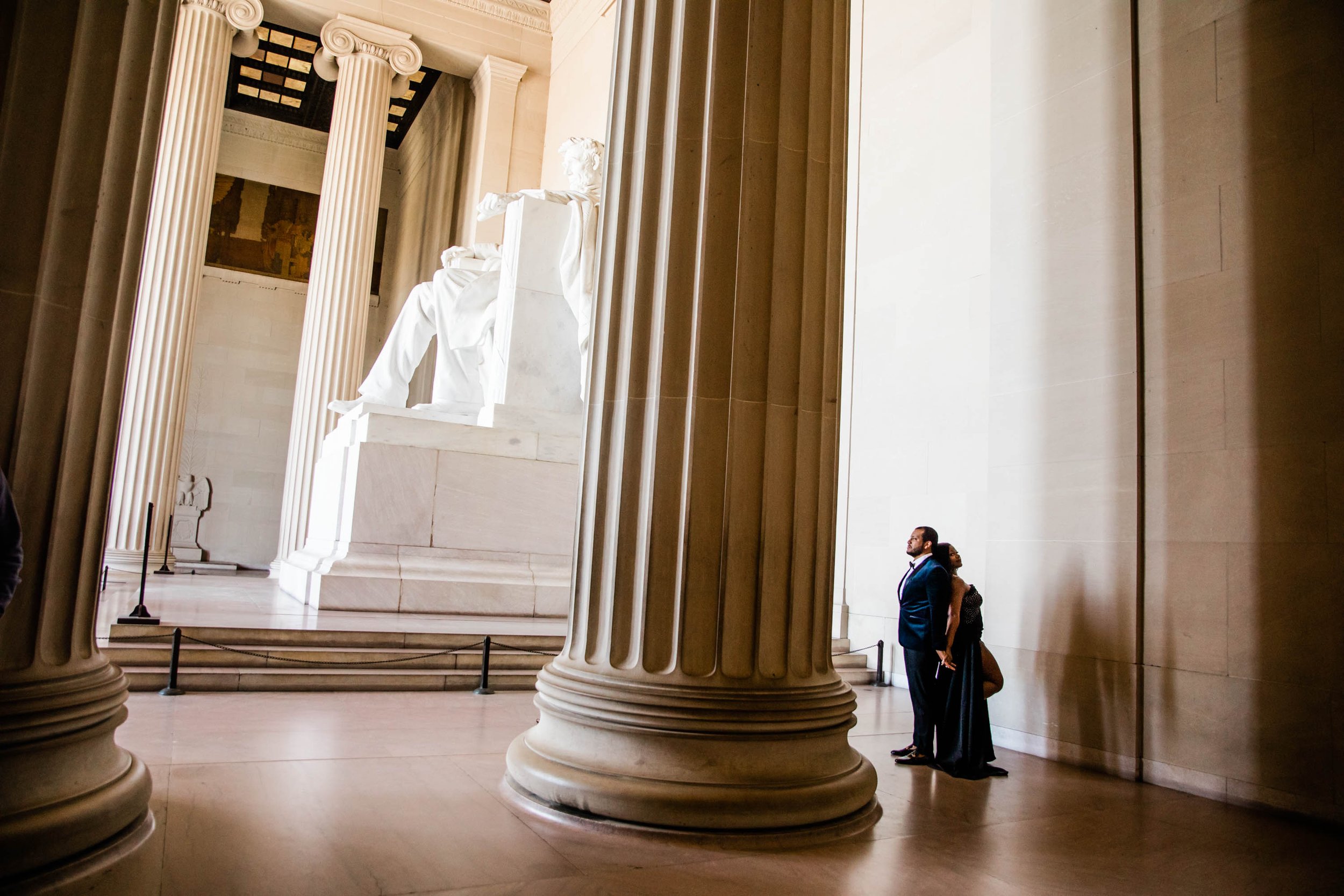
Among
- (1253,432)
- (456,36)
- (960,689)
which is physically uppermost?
(456,36)

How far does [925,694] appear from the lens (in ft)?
18.1

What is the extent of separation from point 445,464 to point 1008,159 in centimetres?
550

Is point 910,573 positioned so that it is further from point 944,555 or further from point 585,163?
point 585,163

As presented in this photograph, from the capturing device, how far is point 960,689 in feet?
18.0

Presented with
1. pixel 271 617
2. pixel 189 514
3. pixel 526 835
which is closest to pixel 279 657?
pixel 271 617

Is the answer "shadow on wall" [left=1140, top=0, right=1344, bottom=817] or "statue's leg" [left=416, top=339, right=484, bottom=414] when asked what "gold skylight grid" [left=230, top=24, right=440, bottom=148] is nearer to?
"statue's leg" [left=416, top=339, right=484, bottom=414]

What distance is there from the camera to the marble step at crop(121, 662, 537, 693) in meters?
6.12

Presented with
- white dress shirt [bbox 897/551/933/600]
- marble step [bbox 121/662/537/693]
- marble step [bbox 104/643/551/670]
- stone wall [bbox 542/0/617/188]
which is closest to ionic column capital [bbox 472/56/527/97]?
stone wall [bbox 542/0/617/188]

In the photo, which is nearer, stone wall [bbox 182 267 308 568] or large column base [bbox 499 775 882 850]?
large column base [bbox 499 775 882 850]

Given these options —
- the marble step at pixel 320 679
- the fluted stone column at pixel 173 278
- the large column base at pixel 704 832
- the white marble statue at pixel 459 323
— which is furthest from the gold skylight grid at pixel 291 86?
the large column base at pixel 704 832

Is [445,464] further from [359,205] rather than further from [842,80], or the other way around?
[359,205]

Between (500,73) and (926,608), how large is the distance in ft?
54.8

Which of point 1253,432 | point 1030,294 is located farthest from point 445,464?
point 1253,432

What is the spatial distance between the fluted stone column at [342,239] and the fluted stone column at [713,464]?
12.9 m
